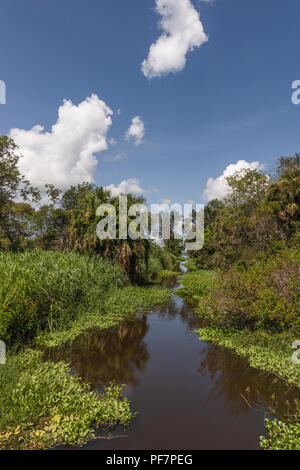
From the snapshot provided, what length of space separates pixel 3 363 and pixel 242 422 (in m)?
5.22

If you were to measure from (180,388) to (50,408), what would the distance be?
9.50 ft

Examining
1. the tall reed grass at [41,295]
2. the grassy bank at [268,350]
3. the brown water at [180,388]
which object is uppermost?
the tall reed grass at [41,295]

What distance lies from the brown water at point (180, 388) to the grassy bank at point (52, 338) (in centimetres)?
47

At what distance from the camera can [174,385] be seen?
20.1 feet

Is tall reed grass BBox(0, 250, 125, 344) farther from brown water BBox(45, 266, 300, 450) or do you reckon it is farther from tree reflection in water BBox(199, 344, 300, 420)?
tree reflection in water BBox(199, 344, 300, 420)

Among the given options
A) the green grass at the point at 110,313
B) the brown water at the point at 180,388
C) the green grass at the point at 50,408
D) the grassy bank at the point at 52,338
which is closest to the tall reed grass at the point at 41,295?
the grassy bank at the point at 52,338

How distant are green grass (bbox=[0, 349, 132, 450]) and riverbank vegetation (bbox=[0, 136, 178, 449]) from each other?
0.5 inches

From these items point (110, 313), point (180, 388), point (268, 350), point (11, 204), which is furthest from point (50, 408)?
point (11, 204)

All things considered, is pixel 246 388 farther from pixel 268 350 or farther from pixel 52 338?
pixel 52 338

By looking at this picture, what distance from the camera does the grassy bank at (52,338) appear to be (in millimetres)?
4215

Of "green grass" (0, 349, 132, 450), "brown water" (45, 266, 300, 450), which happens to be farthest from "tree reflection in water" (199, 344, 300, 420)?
"green grass" (0, 349, 132, 450)

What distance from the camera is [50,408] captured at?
4.66 m

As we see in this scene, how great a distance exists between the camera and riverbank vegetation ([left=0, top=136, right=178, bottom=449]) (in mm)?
4305

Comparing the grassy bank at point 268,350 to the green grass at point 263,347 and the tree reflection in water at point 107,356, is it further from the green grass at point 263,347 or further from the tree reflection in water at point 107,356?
the tree reflection in water at point 107,356
